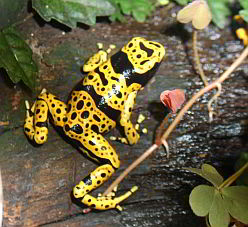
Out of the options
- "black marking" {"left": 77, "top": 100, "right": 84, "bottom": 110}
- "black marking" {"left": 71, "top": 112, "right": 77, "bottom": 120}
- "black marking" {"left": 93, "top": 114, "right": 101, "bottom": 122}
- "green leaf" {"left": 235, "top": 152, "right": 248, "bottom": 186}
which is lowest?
"green leaf" {"left": 235, "top": 152, "right": 248, "bottom": 186}

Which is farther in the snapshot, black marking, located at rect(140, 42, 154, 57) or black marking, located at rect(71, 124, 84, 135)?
black marking, located at rect(140, 42, 154, 57)

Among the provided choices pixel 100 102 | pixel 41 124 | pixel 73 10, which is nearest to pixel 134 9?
pixel 73 10

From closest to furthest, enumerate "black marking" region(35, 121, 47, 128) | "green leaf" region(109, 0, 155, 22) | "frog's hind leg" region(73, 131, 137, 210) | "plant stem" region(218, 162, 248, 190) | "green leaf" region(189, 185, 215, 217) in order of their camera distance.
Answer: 1. "green leaf" region(189, 185, 215, 217)
2. "plant stem" region(218, 162, 248, 190)
3. "frog's hind leg" region(73, 131, 137, 210)
4. "black marking" region(35, 121, 47, 128)
5. "green leaf" region(109, 0, 155, 22)

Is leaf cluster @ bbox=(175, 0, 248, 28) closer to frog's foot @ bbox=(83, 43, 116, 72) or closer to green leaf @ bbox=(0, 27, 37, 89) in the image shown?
frog's foot @ bbox=(83, 43, 116, 72)

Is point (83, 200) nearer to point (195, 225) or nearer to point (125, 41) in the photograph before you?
point (195, 225)

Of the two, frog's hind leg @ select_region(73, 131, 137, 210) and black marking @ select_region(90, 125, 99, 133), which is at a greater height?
black marking @ select_region(90, 125, 99, 133)

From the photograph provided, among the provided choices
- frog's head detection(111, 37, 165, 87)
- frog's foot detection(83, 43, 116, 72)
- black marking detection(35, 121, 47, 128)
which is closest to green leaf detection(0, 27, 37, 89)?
black marking detection(35, 121, 47, 128)

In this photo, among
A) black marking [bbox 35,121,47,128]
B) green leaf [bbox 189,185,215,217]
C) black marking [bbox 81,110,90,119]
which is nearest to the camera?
green leaf [bbox 189,185,215,217]
